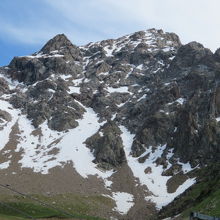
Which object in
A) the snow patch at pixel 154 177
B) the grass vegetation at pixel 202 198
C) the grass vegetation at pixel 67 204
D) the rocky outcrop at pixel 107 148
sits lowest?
the grass vegetation at pixel 202 198

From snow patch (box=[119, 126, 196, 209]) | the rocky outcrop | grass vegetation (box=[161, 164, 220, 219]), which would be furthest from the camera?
the rocky outcrop

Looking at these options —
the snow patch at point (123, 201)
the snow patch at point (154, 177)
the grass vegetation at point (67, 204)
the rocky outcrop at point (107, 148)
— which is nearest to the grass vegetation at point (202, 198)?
the snow patch at point (154, 177)

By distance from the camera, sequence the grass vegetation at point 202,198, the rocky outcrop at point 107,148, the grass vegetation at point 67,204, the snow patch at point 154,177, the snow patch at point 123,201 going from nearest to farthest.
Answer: the grass vegetation at point 202,198 → the grass vegetation at point 67,204 → the snow patch at point 123,201 → the snow patch at point 154,177 → the rocky outcrop at point 107,148

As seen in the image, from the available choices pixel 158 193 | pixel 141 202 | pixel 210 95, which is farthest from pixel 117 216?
pixel 210 95

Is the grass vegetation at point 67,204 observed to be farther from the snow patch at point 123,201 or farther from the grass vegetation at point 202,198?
the grass vegetation at point 202,198

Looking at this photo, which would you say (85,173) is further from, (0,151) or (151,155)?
(0,151)

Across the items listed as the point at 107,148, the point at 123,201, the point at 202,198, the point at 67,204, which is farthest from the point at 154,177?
the point at 202,198

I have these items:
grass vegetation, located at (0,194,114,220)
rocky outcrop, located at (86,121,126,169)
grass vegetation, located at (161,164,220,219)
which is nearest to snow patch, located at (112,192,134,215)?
grass vegetation, located at (0,194,114,220)

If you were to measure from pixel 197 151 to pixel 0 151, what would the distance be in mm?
90607

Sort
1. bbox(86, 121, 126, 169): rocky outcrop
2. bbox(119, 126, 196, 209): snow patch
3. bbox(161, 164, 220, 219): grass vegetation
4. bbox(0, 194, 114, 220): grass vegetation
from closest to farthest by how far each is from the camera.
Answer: bbox(161, 164, 220, 219): grass vegetation, bbox(0, 194, 114, 220): grass vegetation, bbox(119, 126, 196, 209): snow patch, bbox(86, 121, 126, 169): rocky outcrop

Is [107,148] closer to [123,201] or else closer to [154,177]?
[154,177]

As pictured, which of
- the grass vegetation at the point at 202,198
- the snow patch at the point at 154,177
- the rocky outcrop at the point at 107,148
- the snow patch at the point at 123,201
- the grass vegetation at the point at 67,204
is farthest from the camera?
the rocky outcrop at the point at 107,148

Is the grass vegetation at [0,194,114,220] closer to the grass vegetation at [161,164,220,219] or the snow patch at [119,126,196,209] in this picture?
the snow patch at [119,126,196,209]

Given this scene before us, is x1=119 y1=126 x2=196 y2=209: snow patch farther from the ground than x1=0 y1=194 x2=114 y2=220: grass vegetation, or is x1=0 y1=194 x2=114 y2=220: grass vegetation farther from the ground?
x1=119 y1=126 x2=196 y2=209: snow patch
